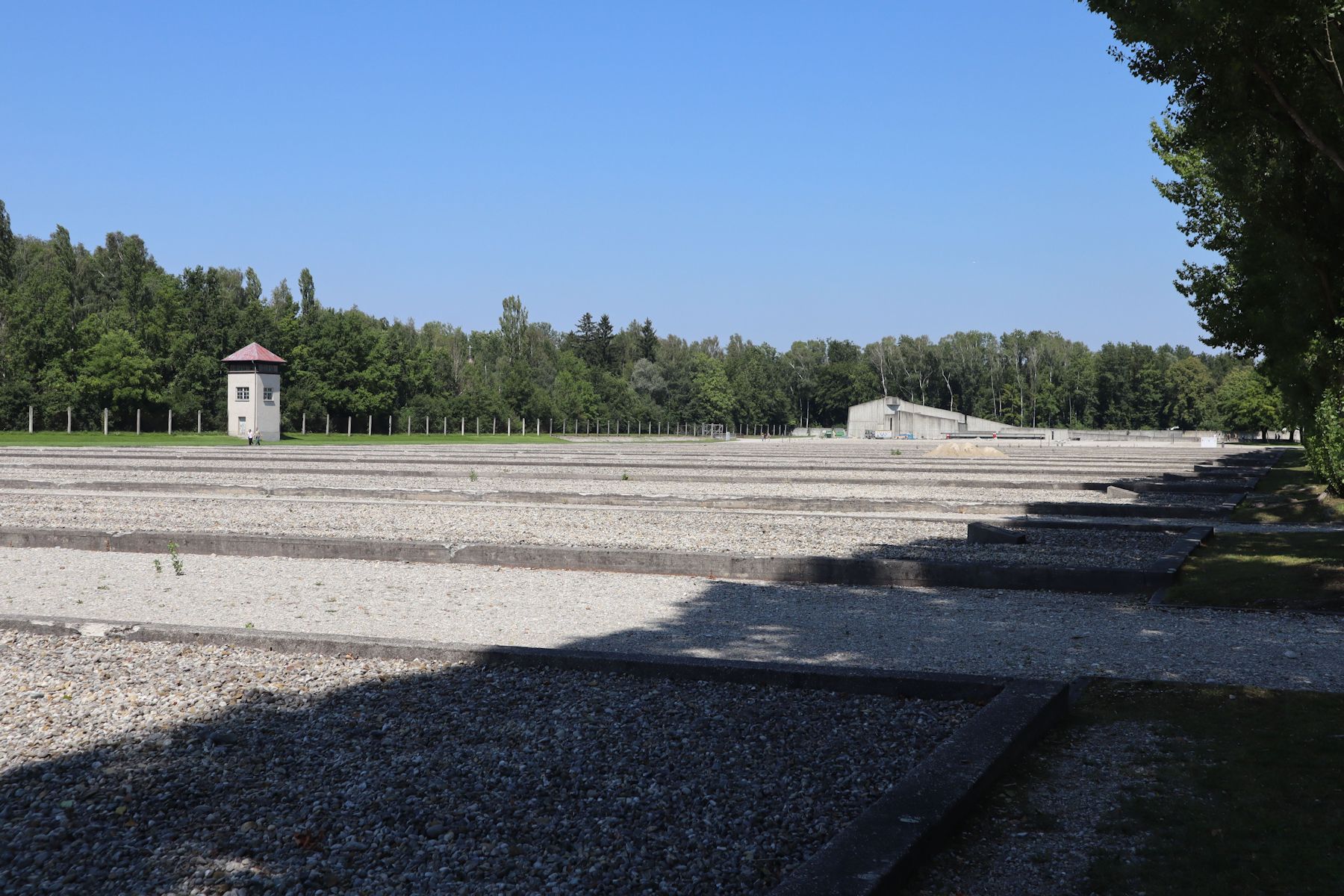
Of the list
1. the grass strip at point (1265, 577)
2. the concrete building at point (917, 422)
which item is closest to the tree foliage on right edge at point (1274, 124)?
the grass strip at point (1265, 577)

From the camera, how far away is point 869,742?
5.05m

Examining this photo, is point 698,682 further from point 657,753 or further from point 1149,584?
point 1149,584

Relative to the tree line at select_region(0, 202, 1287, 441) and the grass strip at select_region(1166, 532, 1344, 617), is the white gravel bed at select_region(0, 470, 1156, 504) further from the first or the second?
the tree line at select_region(0, 202, 1287, 441)

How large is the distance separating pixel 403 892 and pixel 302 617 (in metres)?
5.15

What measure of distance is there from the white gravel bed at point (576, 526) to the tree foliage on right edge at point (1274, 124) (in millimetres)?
3019

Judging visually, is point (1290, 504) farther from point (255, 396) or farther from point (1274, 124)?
point (255, 396)

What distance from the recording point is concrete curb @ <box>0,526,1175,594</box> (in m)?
9.98

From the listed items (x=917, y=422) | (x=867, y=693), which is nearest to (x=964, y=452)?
(x=867, y=693)

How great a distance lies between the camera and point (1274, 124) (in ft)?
26.5

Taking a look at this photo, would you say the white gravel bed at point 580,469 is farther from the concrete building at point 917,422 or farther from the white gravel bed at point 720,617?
the concrete building at point 917,422

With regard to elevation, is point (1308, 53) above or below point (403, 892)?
above

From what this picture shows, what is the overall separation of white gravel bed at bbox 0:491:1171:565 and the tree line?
4063 cm

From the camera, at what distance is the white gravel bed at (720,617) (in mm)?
6969

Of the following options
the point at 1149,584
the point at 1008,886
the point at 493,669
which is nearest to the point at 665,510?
the point at 1149,584
